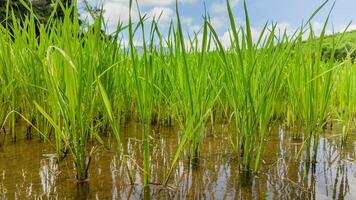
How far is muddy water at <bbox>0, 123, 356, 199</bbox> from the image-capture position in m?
0.99

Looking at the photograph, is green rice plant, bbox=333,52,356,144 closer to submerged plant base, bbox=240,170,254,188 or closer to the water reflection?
submerged plant base, bbox=240,170,254,188

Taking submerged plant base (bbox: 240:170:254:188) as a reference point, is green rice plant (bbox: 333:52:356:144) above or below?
above

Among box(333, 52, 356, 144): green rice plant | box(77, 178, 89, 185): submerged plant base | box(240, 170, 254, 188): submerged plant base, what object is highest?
box(333, 52, 356, 144): green rice plant

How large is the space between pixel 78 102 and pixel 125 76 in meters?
0.88

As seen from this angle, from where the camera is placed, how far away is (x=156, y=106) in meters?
2.17

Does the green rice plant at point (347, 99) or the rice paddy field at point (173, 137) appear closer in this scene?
the rice paddy field at point (173, 137)

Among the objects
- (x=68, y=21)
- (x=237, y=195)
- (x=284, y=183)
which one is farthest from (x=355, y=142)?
(x=68, y=21)

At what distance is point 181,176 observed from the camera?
1.13 meters

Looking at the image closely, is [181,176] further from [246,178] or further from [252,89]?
[252,89]

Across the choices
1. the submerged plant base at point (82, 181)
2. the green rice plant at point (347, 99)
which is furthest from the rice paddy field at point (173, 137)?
the green rice plant at point (347, 99)

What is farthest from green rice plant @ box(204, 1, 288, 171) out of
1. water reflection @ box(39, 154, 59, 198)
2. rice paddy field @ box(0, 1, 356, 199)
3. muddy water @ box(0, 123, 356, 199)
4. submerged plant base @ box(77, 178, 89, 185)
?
water reflection @ box(39, 154, 59, 198)

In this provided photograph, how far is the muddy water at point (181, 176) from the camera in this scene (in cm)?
99

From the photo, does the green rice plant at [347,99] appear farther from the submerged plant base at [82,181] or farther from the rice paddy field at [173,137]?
the submerged plant base at [82,181]

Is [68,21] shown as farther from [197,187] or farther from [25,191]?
[197,187]
